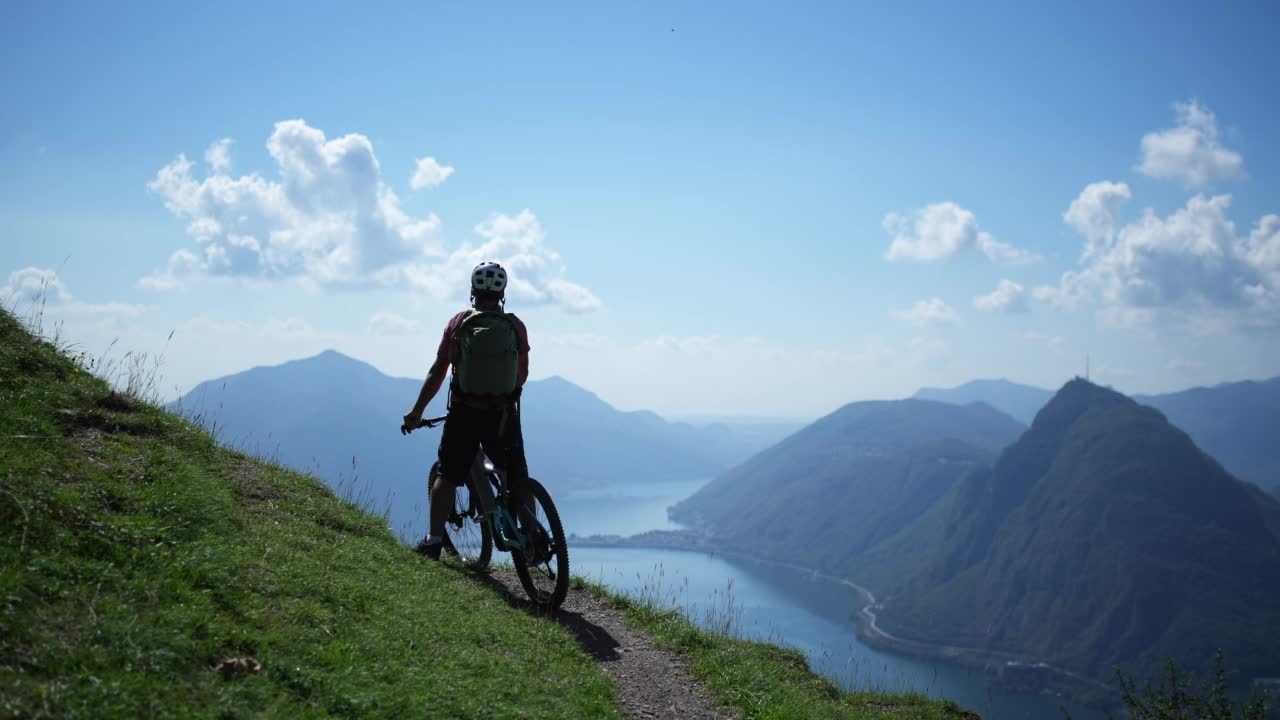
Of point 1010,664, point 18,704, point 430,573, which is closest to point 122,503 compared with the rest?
point 18,704

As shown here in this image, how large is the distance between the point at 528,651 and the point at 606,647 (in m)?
1.52

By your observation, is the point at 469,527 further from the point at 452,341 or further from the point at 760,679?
the point at 760,679

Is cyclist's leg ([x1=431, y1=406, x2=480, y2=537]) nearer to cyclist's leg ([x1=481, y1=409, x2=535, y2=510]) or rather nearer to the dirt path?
cyclist's leg ([x1=481, y1=409, x2=535, y2=510])

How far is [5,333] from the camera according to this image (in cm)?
858

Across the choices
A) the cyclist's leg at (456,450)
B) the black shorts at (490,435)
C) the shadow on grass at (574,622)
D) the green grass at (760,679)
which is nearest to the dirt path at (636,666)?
the shadow on grass at (574,622)

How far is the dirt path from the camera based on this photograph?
6.73 m

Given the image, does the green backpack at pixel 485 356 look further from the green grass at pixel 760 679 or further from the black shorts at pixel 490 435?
the green grass at pixel 760 679

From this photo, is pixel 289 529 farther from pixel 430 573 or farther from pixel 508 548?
pixel 508 548

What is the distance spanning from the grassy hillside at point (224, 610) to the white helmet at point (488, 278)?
127 inches

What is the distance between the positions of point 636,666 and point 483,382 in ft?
11.4

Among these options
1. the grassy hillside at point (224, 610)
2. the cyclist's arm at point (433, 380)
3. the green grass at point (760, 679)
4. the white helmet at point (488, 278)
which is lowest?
the green grass at point (760, 679)

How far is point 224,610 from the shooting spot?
5.24 m

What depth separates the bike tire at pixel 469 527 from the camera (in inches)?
352

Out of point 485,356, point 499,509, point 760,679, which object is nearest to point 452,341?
point 485,356
